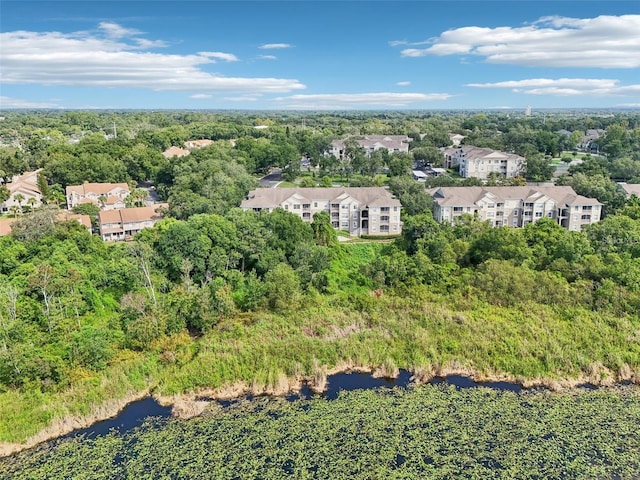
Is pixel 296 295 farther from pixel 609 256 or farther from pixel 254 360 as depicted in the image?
pixel 609 256

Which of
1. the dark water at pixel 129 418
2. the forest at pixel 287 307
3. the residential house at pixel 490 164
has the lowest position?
the dark water at pixel 129 418

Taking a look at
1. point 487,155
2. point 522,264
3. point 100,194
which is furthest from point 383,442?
point 487,155

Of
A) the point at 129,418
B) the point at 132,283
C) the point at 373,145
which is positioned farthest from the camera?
the point at 373,145

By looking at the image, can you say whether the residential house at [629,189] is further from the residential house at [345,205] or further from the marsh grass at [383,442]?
the marsh grass at [383,442]

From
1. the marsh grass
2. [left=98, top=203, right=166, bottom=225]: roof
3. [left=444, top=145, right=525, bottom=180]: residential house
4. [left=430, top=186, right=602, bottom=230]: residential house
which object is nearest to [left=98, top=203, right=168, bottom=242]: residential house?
[left=98, top=203, right=166, bottom=225]: roof

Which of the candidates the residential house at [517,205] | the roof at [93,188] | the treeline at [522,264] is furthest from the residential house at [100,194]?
the residential house at [517,205]

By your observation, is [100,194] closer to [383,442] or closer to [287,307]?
[287,307]

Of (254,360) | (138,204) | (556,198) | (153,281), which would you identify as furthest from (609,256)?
(138,204)

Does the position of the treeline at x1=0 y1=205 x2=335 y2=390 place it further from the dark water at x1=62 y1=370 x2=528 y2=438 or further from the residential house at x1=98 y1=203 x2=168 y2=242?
the residential house at x1=98 y1=203 x2=168 y2=242
